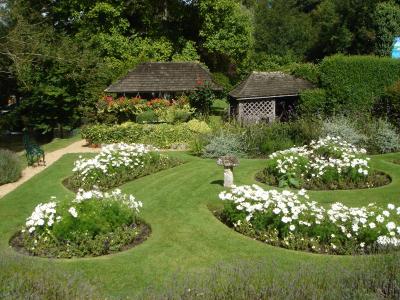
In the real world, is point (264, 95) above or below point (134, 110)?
above

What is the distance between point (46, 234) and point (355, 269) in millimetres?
5746

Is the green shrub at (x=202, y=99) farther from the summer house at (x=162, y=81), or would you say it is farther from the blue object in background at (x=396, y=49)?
the blue object in background at (x=396, y=49)

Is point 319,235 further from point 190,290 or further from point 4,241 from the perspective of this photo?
point 4,241

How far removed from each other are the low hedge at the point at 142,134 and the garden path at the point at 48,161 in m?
0.71

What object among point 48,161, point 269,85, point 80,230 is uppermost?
point 269,85

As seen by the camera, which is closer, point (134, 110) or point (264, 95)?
point (134, 110)

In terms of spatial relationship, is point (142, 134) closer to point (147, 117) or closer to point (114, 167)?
point (147, 117)

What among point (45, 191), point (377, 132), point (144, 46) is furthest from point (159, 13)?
point (45, 191)

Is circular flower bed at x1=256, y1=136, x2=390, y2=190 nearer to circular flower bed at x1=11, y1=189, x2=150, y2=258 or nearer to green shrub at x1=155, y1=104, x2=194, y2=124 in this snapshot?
circular flower bed at x1=11, y1=189, x2=150, y2=258

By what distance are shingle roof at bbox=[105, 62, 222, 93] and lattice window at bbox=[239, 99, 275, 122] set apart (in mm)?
3025

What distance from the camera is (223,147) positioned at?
17.4 meters

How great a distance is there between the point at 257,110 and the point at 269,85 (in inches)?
57.3

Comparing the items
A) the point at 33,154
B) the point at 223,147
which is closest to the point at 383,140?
the point at 223,147

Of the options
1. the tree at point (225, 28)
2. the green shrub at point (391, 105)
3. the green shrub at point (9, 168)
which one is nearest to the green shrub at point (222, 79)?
the tree at point (225, 28)
